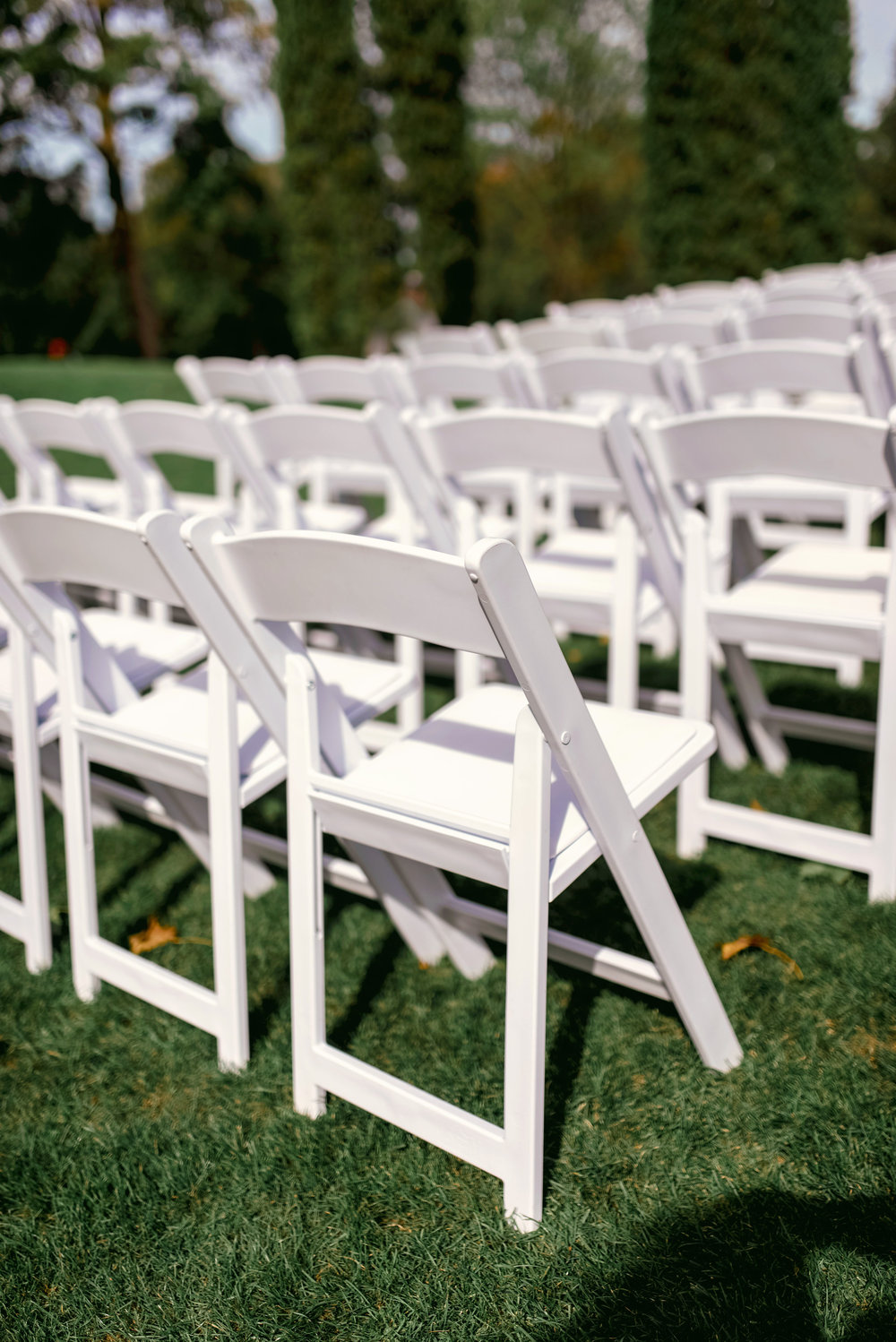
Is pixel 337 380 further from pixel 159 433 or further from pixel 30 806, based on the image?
pixel 30 806

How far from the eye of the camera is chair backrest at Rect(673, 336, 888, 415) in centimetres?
297

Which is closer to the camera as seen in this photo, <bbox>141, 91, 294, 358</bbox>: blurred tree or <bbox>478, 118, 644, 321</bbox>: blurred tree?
<bbox>141, 91, 294, 358</bbox>: blurred tree

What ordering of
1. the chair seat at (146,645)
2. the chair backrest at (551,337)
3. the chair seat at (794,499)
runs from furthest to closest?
the chair backrest at (551,337) < the chair seat at (794,499) < the chair seat at (146,645)

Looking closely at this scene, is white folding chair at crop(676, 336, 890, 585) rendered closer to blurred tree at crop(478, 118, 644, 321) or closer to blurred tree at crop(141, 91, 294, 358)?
blurred tree at crop(141, 91, 294, 358)

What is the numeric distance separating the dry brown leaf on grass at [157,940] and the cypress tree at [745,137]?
1245 cm

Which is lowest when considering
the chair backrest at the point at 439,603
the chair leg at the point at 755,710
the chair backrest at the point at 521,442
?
the chair leg at the point at 755,710

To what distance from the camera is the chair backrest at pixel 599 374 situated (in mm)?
3504

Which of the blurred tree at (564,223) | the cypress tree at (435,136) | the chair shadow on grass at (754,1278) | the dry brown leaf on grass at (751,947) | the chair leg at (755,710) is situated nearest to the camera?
the chair shadow on grass at (754,1278)

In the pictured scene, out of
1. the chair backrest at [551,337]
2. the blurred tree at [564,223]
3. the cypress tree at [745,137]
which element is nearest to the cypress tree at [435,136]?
the cypress tree at [745,137]

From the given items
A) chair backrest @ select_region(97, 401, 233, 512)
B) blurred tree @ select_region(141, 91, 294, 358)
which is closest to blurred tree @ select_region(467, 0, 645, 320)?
blurred tree @ select_region(141, 91, 294, 358)

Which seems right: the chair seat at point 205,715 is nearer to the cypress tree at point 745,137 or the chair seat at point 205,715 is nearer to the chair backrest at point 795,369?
the chair backrest at point 795,369

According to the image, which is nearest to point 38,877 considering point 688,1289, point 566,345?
point 688,1289

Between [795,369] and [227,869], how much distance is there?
2.16 metres

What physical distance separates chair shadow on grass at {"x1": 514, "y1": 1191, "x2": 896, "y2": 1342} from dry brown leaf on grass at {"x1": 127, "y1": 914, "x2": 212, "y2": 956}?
3.98 ft
